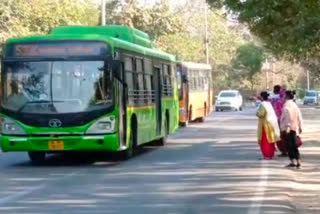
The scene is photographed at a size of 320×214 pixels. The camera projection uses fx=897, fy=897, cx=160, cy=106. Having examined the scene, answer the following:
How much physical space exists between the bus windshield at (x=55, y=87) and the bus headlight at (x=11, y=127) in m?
0.28

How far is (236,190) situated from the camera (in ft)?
49.9

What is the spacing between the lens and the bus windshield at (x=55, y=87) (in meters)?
19.4

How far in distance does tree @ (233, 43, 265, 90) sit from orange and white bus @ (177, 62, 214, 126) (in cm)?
4336

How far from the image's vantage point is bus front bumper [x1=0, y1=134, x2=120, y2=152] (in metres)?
19.4

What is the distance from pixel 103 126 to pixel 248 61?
244 feet

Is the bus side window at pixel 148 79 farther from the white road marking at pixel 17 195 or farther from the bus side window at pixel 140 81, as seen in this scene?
the white road marking at pixel 17 195

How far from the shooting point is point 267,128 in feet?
71.5

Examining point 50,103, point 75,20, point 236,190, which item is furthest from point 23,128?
point 75,20

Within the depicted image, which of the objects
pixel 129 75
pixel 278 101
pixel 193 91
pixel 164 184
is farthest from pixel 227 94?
pixel 164 184

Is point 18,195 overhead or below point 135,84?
below

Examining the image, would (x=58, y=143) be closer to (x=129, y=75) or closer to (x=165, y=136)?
(x=129, y=75)

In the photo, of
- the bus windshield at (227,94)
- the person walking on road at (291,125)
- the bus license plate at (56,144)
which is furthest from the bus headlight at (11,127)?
the bus windshield at (227,94)

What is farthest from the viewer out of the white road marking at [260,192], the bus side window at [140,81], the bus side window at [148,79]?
the bus side window at [148,79]

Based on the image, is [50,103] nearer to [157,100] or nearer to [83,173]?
[83,173]
